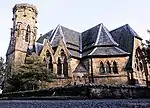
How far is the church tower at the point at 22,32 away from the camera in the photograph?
4450cm

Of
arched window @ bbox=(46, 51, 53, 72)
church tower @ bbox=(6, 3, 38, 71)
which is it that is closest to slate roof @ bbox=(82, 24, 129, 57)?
arched window @ bbox=(46, 51, 53, 72)

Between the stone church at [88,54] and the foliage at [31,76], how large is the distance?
11.4 ft

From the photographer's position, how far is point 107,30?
45281 millimetres

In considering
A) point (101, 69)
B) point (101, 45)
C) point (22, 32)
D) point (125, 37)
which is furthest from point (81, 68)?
point (22, 32)

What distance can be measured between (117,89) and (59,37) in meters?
28.6

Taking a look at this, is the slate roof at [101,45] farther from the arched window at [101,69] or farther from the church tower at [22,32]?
the church tower at [22,32]

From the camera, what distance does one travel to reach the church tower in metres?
44.5

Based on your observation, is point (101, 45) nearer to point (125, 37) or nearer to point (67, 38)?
point (125, 37)

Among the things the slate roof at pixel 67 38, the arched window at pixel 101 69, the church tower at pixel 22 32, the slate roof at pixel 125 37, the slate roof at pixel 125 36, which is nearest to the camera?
the arched window at pixel 101 69

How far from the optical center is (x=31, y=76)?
34500mm

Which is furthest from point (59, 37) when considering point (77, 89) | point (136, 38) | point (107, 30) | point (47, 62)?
point (77, 89)

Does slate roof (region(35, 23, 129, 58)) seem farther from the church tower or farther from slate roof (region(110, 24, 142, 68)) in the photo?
the church tower

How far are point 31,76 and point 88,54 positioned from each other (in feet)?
36.5

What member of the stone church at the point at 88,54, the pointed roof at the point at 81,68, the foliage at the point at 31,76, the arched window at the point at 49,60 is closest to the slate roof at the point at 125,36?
the stone church at the point at 88,54
